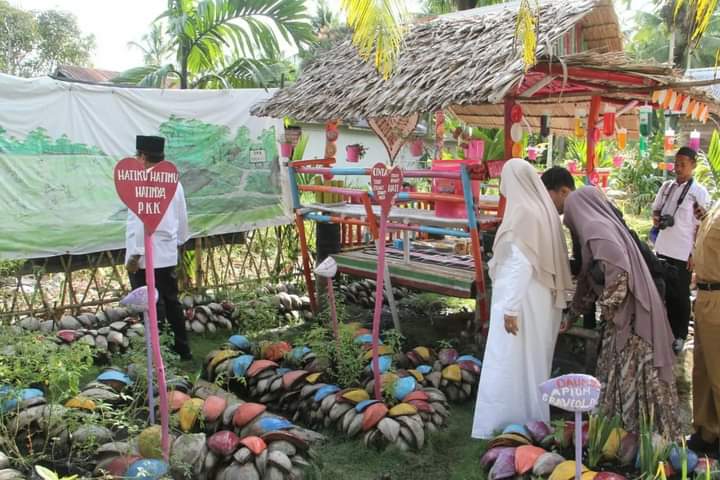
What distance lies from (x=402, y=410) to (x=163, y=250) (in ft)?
7.62

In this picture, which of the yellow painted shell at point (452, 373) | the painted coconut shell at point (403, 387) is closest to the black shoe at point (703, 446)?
the yellow painted shell at point (452, 373)

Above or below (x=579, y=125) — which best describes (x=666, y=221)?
below

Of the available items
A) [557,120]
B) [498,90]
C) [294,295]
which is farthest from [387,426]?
[557,120]

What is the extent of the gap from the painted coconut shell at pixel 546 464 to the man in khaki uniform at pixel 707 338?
0.99 meters

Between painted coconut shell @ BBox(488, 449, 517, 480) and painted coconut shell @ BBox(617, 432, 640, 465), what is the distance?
535mm

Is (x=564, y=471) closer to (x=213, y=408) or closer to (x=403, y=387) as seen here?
(x=403, y=387)

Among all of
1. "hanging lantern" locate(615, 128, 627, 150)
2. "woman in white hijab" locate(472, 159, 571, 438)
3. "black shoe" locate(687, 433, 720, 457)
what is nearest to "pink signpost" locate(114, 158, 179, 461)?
"woman in white hijab" locate(472, 159, 571, 438)

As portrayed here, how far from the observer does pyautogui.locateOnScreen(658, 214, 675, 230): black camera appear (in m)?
5.03

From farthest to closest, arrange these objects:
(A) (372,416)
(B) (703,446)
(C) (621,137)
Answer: (C) (621,137) → (A) (372,416) → (B) (703,446)

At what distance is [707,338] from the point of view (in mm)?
3230

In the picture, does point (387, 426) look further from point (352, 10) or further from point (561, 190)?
point (352, 10)

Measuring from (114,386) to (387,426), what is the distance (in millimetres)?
1638

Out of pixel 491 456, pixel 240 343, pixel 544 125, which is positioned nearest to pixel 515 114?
pixel 544 125

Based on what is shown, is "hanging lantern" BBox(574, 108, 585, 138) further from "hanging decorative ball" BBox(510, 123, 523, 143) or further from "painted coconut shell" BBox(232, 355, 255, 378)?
"painted coconut shell" BBox(232, 355, 255, 378)
